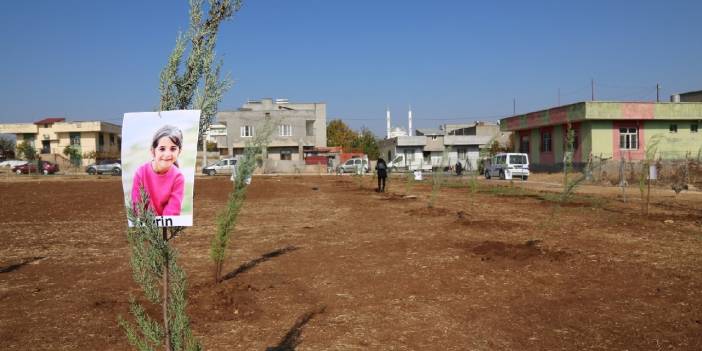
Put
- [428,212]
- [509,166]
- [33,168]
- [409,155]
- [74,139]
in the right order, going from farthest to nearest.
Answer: [74,139], [409,155], [33,168], [509,166], [428,212]

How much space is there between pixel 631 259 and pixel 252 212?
35.6 ft

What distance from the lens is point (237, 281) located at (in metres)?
6.82

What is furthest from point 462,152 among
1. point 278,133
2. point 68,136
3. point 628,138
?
point 68,136

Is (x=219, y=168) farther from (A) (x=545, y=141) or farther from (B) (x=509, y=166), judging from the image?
(A) (x=545, y=141)

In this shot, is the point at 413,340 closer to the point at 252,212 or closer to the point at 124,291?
the point at 124,291

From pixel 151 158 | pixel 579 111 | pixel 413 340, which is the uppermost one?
pixel 579 111

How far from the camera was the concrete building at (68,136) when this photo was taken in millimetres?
68500

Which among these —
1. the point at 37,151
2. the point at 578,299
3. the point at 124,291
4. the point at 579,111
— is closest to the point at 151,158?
the point at 124,291

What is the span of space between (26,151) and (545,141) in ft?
200

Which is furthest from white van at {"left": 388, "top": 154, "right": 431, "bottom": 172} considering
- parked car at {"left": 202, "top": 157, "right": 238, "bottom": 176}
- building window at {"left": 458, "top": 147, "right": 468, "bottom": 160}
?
parked car at {"left": 202, "top": 157, "right": 238, "bottom": 176}

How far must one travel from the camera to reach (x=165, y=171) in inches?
126

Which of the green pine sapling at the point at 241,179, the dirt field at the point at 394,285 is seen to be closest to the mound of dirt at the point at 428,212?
the dirt field at the point at 394,285

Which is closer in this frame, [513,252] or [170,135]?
[170,135]

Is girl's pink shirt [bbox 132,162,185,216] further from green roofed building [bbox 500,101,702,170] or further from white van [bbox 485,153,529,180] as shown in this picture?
green roofed building [bbox 500,101,702,170]
